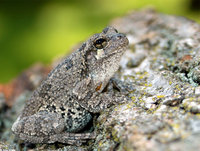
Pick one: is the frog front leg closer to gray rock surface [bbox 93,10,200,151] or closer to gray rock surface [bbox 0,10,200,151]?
gray rock surface [bbox 0,10,200,151]

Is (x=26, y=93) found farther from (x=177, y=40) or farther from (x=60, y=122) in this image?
(x=177, y=40)

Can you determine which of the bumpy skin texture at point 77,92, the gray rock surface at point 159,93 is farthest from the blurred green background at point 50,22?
the bumpy skin texture at point 77,92

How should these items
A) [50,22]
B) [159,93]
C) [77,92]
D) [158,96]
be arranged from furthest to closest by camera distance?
[50,22], [77,92], [159,93], [158,96]

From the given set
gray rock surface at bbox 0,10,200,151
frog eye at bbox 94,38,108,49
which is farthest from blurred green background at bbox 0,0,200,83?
frog eye at bbox 94,38,108,49

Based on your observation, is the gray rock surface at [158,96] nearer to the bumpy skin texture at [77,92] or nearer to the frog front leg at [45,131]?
the frog front leg at [45,131]

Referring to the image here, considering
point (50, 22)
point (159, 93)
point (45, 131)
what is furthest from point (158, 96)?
point (50, 22)

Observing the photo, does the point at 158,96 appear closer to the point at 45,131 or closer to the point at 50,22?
the point at 45,131
